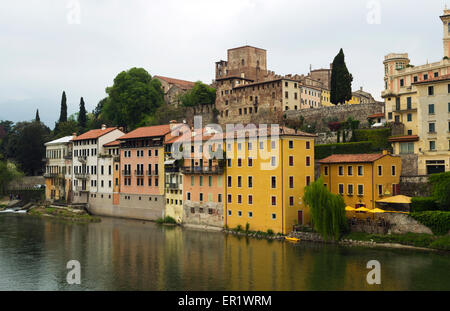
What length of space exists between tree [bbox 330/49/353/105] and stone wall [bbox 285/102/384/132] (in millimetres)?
4860

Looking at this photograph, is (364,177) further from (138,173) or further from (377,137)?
(138,173)

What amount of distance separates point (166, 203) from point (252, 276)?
87.1 feet

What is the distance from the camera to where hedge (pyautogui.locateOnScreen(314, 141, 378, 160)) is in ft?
157

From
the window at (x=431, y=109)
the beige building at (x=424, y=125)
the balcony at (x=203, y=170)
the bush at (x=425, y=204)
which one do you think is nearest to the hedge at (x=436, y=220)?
the bush at (x=425, y=204)

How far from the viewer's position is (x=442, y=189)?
36750mm

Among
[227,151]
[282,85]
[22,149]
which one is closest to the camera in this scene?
[227,151]

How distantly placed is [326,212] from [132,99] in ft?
170

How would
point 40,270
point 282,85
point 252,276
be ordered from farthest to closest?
point 282,85 < point 40,270 < point 252,276

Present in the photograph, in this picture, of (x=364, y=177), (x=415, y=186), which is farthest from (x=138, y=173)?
(x=415, y=186)

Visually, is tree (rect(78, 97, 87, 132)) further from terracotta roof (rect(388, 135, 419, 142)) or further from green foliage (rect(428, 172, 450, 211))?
green foliage (rect(428, 172, 450, 211))

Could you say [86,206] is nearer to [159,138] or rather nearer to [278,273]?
[159,138]
